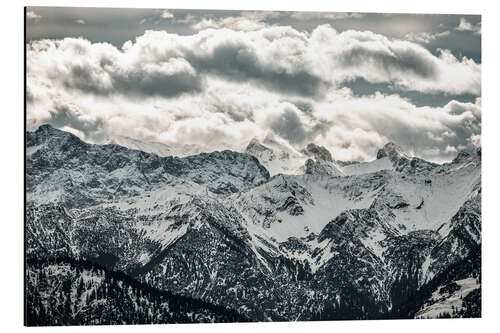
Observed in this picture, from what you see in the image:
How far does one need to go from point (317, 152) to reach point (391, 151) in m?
12.0

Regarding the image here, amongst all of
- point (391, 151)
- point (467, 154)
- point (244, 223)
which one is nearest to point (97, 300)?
point (391, 151)

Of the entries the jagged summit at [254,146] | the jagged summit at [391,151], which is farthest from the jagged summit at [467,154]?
the jagged summit at [254,146]

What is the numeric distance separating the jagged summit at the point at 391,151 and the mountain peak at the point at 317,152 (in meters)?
6.38

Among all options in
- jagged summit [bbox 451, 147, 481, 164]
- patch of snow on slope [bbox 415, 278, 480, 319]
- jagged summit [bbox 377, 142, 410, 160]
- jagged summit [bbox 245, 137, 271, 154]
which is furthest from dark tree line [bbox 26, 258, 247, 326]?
jagged summit [bbox 451, 147, 481, 164]

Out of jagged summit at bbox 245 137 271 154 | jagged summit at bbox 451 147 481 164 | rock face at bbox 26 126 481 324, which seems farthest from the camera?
rock face at bbox 26 126 481 324

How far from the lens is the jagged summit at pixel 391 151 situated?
14288 centimetres

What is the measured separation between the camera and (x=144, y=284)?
165 metres

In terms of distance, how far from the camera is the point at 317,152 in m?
154

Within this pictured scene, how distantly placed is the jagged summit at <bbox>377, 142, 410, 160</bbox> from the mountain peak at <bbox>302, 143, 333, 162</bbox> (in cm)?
638

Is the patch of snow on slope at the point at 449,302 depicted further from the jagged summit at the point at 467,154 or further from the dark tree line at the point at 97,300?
the dark tree line at the point at 97,300

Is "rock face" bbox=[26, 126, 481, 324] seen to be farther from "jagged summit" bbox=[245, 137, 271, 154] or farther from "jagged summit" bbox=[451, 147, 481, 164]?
"jagged summit" bbox=[245, 137, 271, 154]

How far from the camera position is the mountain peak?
146425 mm

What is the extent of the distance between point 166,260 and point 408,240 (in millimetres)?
41107

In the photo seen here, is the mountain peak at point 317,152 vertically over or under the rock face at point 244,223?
over
